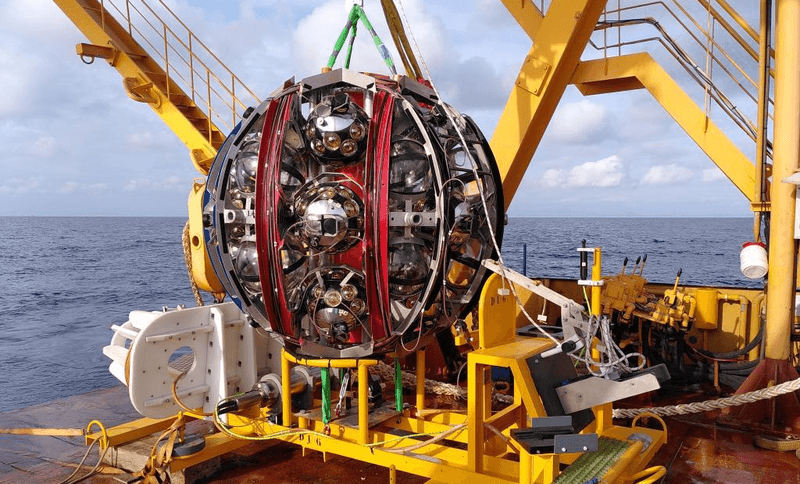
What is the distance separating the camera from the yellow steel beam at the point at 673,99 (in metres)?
5.97

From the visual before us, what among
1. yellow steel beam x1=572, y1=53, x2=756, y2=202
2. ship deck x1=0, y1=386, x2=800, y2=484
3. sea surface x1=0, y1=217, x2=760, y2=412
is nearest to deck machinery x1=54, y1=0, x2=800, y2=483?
ship deck x1=0, y1=386, x2=800, y2=484

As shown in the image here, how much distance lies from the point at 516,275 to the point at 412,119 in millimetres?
1164

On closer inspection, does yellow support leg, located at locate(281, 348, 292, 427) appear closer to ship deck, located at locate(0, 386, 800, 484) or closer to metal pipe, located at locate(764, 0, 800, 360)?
ship deck, located at locate(0, 386, 800, 484)

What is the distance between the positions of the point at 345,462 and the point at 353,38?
9.91ft

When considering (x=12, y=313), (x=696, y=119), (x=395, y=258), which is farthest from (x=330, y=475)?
(x=12, y=313)

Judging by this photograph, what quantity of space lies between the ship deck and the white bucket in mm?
1270

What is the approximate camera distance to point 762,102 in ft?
17.2

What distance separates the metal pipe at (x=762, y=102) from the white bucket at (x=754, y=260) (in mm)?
444

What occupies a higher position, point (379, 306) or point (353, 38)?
point (353, 38)

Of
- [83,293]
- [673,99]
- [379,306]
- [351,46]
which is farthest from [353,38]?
[83,293]

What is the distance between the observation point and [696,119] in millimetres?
6191

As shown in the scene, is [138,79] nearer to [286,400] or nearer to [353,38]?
[353,38]

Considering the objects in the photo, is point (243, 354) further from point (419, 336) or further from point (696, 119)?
point (696, 119)

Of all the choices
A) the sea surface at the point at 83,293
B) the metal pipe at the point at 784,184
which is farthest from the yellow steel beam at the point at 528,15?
the sea surface at the point at 83,293
